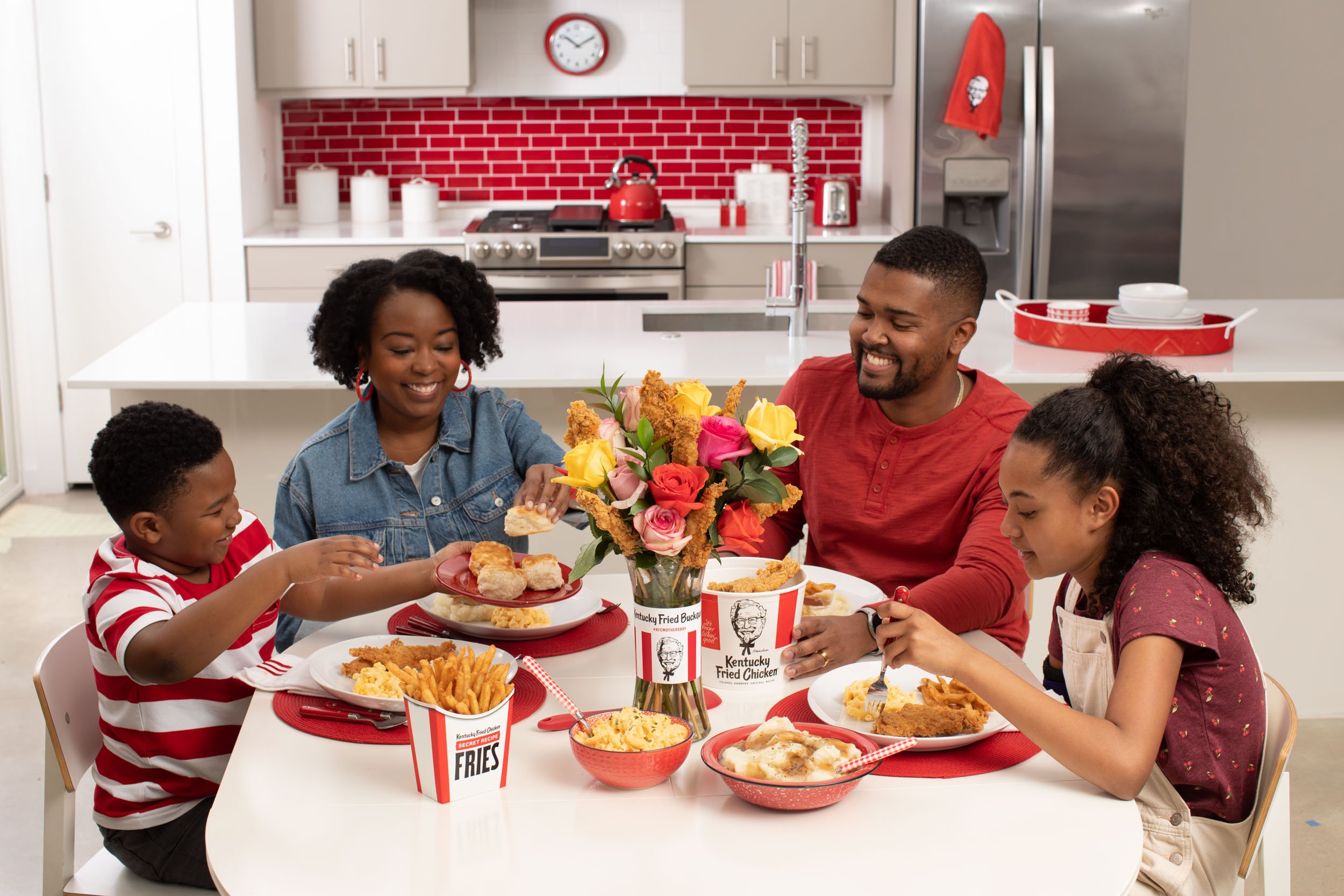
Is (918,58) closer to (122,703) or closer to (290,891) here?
(122,703)

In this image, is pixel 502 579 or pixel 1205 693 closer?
pixel 1205 693

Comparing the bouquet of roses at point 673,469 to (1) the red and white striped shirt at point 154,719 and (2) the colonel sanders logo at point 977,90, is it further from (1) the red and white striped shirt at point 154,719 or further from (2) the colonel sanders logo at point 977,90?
(2) the colonel sanders logo at point 977,90

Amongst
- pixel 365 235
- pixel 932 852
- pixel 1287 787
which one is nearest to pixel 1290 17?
pixel 365 235

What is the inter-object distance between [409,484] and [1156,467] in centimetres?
116

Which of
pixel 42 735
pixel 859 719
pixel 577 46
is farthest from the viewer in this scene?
pixel 577 46

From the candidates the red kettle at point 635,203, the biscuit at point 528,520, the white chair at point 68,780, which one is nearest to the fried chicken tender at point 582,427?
the biscuit at point 528,520

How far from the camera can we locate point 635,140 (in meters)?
5.43

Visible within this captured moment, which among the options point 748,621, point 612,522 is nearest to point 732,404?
point 612,522

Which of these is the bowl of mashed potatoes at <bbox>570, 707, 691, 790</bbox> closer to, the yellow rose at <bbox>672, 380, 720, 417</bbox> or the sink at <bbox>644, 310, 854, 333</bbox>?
the yellow rose at <bbox>672, 380, 720, 417</bbox>

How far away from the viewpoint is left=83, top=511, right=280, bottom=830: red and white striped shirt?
1.55 metres

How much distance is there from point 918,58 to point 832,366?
2876 mm

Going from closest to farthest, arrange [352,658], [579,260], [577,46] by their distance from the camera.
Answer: [352,658] → [579,260] → [577,46]

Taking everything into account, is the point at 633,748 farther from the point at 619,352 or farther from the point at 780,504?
the point at 619,352

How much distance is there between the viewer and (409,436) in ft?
6.93
